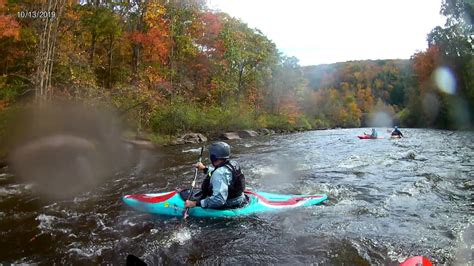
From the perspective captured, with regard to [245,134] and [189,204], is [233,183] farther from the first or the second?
[245,134]

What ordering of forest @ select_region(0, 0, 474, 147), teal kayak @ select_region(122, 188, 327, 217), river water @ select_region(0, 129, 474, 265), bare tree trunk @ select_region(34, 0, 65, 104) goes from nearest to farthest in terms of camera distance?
river water @ select_region(0, 129, 474, 265) → teal kayak @ select_region(122, 188, 327, 217) → bare tree trunk @ select_region(34, 0, 65, 104) → forest @ select_region(0, 0, 474, 147)

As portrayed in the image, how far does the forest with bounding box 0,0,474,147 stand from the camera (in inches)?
551

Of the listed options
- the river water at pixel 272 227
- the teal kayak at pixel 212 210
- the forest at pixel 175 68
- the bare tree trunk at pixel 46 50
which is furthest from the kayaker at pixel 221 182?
the bare tree trunk at pixel 46 50

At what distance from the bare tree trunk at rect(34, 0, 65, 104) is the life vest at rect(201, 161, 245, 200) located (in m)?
9.17

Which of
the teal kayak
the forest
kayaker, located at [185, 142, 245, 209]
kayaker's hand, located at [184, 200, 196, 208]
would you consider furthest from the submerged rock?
kayaker's hand, located at [184, 200, 196, 208]

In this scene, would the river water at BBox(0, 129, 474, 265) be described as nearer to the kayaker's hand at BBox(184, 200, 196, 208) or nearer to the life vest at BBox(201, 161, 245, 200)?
the kayaker's hand at BBox(184, 200, 196, 208)

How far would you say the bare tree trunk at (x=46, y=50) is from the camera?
1288cm

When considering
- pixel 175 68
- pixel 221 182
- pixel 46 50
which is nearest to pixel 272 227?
pixel 221 182

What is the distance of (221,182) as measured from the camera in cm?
539

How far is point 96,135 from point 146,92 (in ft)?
12.6

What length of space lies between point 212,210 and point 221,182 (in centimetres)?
54

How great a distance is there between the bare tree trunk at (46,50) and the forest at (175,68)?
4 cm

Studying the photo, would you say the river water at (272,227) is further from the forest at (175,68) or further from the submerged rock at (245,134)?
the submerged rock at (245,134)

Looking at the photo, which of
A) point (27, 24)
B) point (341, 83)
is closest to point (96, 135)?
point (27, 24)
